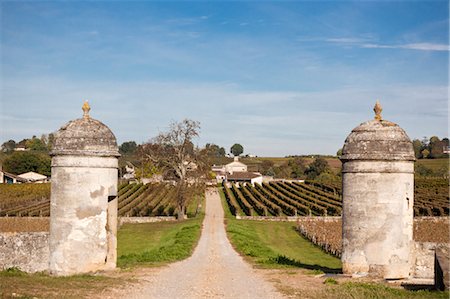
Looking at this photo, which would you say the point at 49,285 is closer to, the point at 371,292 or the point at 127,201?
the point at 371,292

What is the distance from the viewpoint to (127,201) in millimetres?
58250

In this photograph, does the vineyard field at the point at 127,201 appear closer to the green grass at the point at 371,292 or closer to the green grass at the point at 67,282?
the green grass at the point at 67,282

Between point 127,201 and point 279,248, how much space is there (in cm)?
3115

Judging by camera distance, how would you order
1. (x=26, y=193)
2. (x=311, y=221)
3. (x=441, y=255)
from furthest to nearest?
(x=26, y=193) < (x=311, y=221) < (x=441, y=255)

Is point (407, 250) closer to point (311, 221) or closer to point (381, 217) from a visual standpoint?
point (381, 217)

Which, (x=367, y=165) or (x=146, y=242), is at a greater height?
(x=367, y=165)

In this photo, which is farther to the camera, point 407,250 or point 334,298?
point 407,250

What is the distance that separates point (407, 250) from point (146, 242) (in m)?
18.9

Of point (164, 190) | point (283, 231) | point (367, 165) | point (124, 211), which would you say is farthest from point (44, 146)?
point (367, 165)

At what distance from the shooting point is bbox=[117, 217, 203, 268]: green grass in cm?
1917

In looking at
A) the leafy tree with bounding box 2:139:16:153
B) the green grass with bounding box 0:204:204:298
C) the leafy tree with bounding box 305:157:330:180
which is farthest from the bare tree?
the leafy tree with bounding box 2:139:16:153

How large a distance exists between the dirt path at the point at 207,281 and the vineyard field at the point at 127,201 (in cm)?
2728

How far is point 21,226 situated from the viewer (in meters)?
37.8

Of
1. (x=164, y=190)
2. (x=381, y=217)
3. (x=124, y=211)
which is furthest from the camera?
(x=164, y=190)
